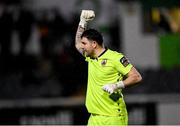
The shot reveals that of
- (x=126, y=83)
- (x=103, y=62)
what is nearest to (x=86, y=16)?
(x=103, y=62)

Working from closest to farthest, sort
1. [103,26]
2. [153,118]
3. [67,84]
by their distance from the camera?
[153,118] → [67,84] → [103,26]

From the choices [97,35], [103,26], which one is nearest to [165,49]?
[103,26]

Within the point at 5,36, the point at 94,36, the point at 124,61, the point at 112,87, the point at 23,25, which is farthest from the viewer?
the point at 5,36

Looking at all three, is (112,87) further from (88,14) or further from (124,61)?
(88,14)

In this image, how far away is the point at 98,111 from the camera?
9.36 m

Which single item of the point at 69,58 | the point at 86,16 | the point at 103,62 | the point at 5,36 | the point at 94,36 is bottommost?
the point at 69,58

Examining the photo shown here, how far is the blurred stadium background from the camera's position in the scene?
15.6 metres

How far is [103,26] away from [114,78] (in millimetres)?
8602

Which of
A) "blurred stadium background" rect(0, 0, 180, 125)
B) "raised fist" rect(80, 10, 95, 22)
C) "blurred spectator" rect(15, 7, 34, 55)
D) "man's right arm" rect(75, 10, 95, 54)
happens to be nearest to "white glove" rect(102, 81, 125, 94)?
"man's right arm" rect(75, 10, 95, 54)

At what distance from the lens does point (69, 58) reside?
17.0m

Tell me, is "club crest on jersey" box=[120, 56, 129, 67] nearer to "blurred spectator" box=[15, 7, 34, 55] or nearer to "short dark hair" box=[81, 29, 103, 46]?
"short dark hair" box=[81, 29, 103, 46]

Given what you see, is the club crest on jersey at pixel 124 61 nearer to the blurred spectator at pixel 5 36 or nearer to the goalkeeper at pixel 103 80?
the goalkeeper at pixel 103 80

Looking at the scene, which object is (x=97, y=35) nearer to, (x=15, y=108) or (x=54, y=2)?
(x=15, y=108)

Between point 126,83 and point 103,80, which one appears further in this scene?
point 103,80
